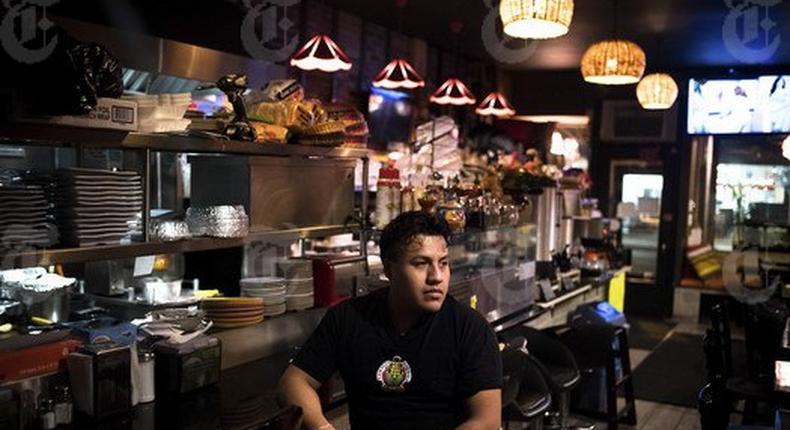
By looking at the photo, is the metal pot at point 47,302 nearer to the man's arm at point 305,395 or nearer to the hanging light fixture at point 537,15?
the man's arm at point 305,395

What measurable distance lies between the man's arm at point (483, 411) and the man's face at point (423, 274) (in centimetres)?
29

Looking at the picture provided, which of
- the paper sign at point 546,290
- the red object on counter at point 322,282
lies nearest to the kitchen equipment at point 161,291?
the red object on counter at point 322,282

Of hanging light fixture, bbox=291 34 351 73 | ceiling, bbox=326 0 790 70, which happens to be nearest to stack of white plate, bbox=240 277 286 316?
hanging light fixture, bbox=291 34 351 73

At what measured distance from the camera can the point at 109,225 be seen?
242 centimetres

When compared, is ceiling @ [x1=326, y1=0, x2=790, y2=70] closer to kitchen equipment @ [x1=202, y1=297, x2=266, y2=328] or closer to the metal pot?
kitchen equipment @ [x1=202, y1=297, x2=266, y2=328]

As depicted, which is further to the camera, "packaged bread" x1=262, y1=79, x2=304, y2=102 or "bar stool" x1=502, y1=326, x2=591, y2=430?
"bar stool" x1=502, y1=326, x2=591, y2=430

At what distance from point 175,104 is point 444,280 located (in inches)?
45.9

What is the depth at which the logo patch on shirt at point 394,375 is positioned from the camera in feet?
7.14

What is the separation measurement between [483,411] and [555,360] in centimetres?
215

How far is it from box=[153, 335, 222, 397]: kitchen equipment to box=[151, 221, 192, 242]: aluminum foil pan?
386mm

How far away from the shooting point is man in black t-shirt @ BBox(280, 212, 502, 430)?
215cm

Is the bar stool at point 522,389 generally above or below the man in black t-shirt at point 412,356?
below

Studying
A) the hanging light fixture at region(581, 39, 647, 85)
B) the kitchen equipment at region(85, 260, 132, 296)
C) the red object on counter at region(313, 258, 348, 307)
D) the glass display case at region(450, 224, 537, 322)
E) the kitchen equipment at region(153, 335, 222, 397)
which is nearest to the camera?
the kitchen equipment at region(153, 335, 222, 397)

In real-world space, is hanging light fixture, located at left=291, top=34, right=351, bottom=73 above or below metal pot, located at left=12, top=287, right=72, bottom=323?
above
